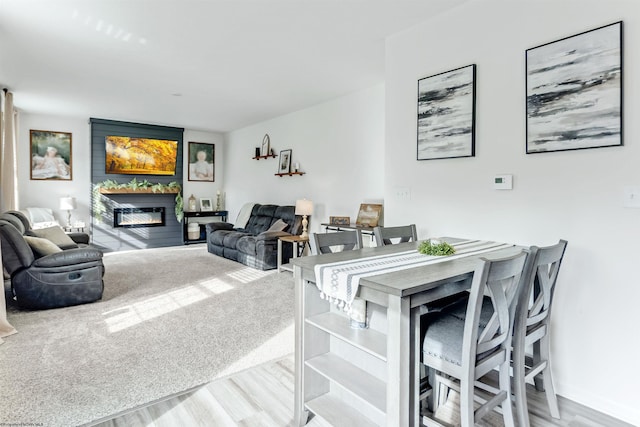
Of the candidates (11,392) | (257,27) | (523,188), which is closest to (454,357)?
(523,188)

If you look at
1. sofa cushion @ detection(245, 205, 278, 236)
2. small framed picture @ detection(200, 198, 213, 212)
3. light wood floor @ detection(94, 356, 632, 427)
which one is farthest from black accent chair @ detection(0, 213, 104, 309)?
small framed picture @ detection(200, 198, 213, 212)

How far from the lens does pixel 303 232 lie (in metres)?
5.49

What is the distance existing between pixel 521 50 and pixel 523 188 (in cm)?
91

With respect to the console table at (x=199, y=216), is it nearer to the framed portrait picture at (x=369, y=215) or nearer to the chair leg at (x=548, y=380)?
the framed portrait picture at (x=369, y=215)

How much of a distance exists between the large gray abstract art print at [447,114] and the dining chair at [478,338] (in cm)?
134

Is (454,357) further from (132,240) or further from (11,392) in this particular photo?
(132,240)

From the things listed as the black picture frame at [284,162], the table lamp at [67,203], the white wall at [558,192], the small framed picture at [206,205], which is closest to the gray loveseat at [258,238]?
the black picture frame at [284,162]

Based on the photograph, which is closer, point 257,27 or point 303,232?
point 257,27

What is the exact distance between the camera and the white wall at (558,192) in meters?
1.90

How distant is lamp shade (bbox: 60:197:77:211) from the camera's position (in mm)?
6512

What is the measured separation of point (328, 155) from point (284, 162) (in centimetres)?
126

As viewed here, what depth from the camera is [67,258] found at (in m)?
3.56

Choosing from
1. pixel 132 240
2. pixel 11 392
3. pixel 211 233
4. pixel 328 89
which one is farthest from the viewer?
pixel 132 240

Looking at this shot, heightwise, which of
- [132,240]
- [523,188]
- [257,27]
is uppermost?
[257,27]
